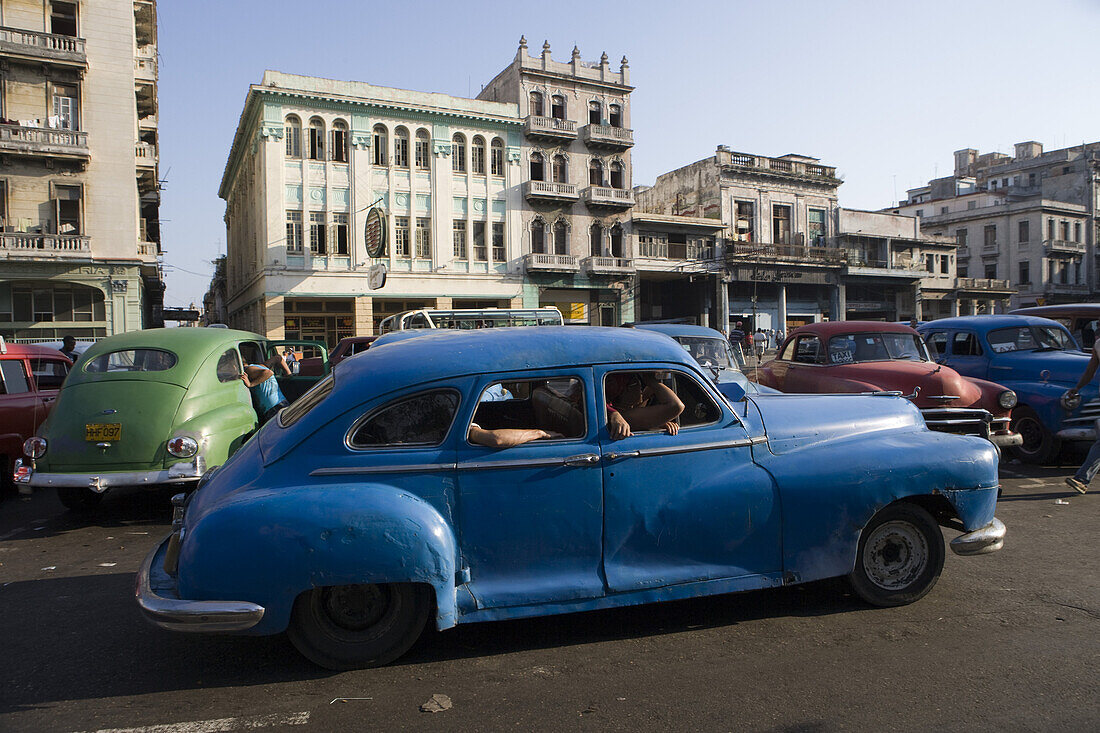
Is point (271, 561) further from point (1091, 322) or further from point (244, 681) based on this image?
point (1091, 322)

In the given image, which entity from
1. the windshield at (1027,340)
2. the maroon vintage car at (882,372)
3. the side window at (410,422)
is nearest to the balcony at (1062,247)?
the windshield at (1027,340)

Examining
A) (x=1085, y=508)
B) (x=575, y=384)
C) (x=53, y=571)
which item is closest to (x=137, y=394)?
(x=53, y=571)

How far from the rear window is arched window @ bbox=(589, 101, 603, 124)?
109 feet

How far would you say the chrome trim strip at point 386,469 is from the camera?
11.9ft

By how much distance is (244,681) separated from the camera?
3.58 m

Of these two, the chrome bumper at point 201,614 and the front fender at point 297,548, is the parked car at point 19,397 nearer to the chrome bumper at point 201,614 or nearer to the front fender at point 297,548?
the chrome bumper at point 201,614

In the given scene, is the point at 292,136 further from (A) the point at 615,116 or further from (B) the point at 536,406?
(B) the point at 536,406

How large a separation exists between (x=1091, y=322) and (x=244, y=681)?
602 inches

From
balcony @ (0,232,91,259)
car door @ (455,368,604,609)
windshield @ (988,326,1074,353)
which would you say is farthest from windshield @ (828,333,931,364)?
balcony @ (0,232,91,259)

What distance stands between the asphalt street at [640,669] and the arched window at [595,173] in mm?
34863

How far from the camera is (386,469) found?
365 centimetres

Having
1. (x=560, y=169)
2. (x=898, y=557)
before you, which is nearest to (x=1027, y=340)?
(x=898, y=557)

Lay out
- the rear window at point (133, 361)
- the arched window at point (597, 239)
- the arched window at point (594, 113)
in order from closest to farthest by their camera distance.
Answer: the rear window at point (133, 361)
the arched window at point (594, 113)
the arched window at point (597, 239)

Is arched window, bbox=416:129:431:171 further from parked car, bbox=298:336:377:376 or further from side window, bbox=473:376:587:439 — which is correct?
side window, bbox=473:376:587:439
